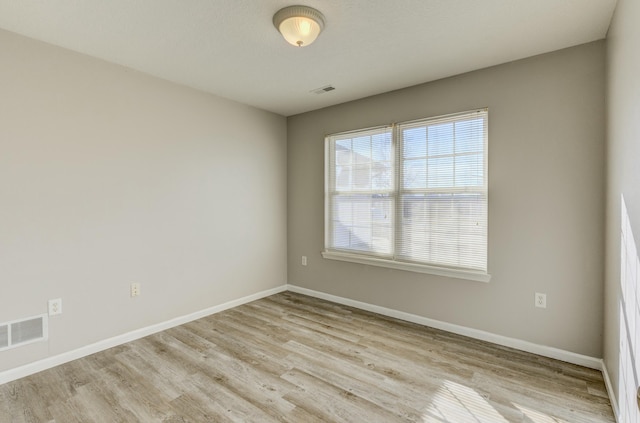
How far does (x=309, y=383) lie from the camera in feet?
7.16

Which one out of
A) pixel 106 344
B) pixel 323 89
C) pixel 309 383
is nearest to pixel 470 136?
pixel 323 89

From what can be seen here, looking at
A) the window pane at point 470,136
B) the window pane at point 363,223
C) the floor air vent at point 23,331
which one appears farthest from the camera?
the window pane at point 363,223

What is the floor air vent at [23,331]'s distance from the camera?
7.22ft

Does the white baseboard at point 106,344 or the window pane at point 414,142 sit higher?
the window pane at point 414,142

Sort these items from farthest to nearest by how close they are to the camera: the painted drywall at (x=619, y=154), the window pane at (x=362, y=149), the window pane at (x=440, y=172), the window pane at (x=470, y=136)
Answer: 1. the window pane at (x=362, y=149)
2. the window pane at (x=440, y=172)
3. the window pane at (x=470, y=136)
4. the painted drywall at (x=619, y=154)

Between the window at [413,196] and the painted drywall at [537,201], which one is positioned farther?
the window at [413,196]

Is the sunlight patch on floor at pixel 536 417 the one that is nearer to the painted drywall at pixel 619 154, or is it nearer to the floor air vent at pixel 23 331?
the painted drywall at pixel 619 154

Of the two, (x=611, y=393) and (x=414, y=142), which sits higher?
(x=414, y=142)

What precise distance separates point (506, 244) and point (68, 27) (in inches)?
148

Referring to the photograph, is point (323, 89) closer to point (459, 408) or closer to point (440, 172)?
point (440, 172)

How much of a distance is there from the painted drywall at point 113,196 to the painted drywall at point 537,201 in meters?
2.09

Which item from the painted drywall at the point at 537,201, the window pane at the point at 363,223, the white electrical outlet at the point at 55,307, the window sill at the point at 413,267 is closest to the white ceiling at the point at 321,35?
the painted drywall at the point at 537,201

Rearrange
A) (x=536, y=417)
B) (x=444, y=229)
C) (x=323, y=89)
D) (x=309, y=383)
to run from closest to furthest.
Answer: (x=536, y=417)
(x=309, y=383)
(x=444, y=229)
(x=323, y=89)

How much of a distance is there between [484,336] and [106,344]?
10.9 feet
